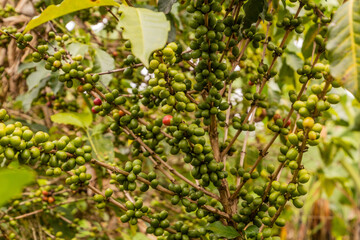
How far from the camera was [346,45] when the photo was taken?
0.67 m

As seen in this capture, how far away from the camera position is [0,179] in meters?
0.38

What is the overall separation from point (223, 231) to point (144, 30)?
2.03ft

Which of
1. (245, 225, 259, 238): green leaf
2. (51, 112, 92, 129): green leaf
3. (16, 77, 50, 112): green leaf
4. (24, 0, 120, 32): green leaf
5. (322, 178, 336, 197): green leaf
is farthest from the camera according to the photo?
(322, 178, 336, 197): green leaf

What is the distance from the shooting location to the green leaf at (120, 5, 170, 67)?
2.16 ft

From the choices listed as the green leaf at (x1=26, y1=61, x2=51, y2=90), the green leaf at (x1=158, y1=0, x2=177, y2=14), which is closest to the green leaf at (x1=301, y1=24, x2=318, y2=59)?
the green leaf at (x1=158, y1=0, x2=177, y2=14)

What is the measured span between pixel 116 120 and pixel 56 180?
55.7 inches

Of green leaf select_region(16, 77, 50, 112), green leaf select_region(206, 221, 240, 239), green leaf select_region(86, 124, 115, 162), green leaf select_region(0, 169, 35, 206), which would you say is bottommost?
green leaf select_region(86, 124, 115, 162)

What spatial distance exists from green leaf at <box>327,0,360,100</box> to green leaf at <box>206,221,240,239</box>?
0.53 metres

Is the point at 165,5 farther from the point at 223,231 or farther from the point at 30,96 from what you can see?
the point at 30,96

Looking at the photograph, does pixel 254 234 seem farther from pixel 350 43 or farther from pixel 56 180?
pixel 56 180

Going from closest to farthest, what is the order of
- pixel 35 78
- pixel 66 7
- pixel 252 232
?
pixel 66 7 → pixel 252 232 → pixel 35 78

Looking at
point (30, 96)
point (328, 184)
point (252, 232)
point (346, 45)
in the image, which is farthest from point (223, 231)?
point (328, 184)

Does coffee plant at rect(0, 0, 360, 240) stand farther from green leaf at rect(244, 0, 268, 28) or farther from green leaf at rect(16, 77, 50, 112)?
green leaf at rect(16, 77, 50, 112)

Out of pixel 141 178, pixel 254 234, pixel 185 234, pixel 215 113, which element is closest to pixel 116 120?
pixel 141 178
